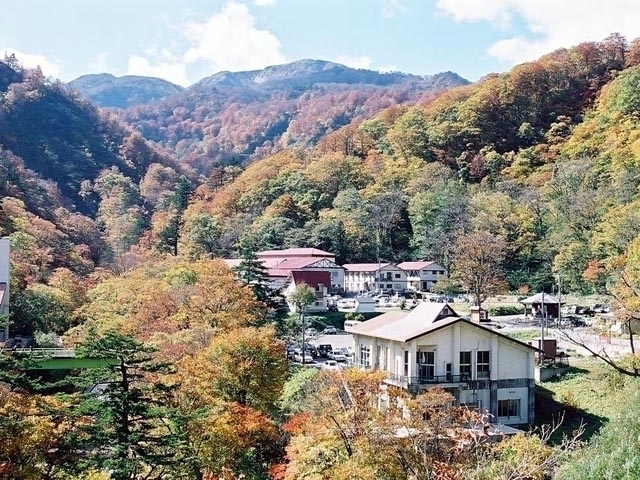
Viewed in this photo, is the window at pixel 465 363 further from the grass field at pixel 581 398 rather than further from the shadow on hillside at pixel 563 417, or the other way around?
the grass field at pixel 581 398

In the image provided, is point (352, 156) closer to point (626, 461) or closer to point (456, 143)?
point (456, 143)

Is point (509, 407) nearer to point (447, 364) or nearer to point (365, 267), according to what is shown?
point (447, 364)

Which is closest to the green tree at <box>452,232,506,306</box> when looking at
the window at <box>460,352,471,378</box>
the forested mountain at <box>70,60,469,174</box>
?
the window at <box>460,352,471,378</box>

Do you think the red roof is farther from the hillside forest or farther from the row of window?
the row of window

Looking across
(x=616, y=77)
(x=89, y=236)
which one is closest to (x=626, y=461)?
(x=89, y=236)

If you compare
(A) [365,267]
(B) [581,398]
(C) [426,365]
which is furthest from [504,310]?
(C) [426,365]

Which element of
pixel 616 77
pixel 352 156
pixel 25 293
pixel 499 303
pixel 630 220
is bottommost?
pixel 499 303

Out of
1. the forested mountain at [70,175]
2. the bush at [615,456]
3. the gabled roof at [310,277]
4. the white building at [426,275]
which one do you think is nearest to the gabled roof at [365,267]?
the white building at [426,275]
